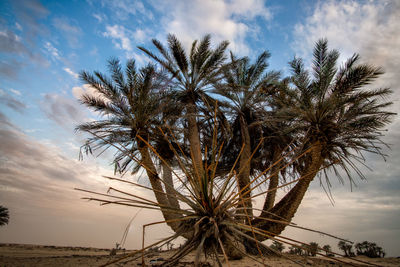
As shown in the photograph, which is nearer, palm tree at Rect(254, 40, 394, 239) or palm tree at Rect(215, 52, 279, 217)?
palm tree at Rect(254, 40, 394, 239)

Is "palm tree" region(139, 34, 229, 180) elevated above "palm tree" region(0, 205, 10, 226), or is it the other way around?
"palm tree" region(139, 34, 229, 180)

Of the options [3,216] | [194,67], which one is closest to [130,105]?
[194,67]

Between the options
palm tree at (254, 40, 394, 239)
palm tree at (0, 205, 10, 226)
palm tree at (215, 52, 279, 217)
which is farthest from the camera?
palm tree at (0, 205, 10, 226)

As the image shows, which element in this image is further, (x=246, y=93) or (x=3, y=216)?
(x=3, y=216)

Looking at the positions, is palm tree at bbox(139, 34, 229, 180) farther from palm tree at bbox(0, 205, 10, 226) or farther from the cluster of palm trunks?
palm tree at bbox(0, 205, 10, 226)

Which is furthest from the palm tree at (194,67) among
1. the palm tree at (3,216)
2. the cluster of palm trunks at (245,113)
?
the palm tree at (3,216)

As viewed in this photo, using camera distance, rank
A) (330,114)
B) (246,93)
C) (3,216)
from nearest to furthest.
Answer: (330,114) → (246,93) → (3,216)

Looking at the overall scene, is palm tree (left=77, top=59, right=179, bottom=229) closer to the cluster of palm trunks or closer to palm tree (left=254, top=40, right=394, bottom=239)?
the cluster of palm trunks

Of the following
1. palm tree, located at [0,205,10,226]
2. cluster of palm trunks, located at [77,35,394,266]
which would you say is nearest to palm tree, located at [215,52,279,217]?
cluster of palm trunks, located at [77,35,394,266]

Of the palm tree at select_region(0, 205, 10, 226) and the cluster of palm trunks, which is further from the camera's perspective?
the palm tree at select_region(0, 205, 10, 226)

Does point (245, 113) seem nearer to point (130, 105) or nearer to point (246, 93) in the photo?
point (246, 93)

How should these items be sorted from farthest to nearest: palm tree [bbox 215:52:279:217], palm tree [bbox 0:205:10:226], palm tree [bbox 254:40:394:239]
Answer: palm tree [bbox 0:205:10:226] → palm tree [bbox 215:52:279:217] → palm tree [bbox 254:40:394:239]

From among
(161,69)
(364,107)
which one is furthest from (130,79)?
(364,107)

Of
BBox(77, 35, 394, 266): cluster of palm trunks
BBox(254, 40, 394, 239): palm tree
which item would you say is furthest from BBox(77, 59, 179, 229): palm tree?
BBox(254, 40, 394, 239): palm tree
